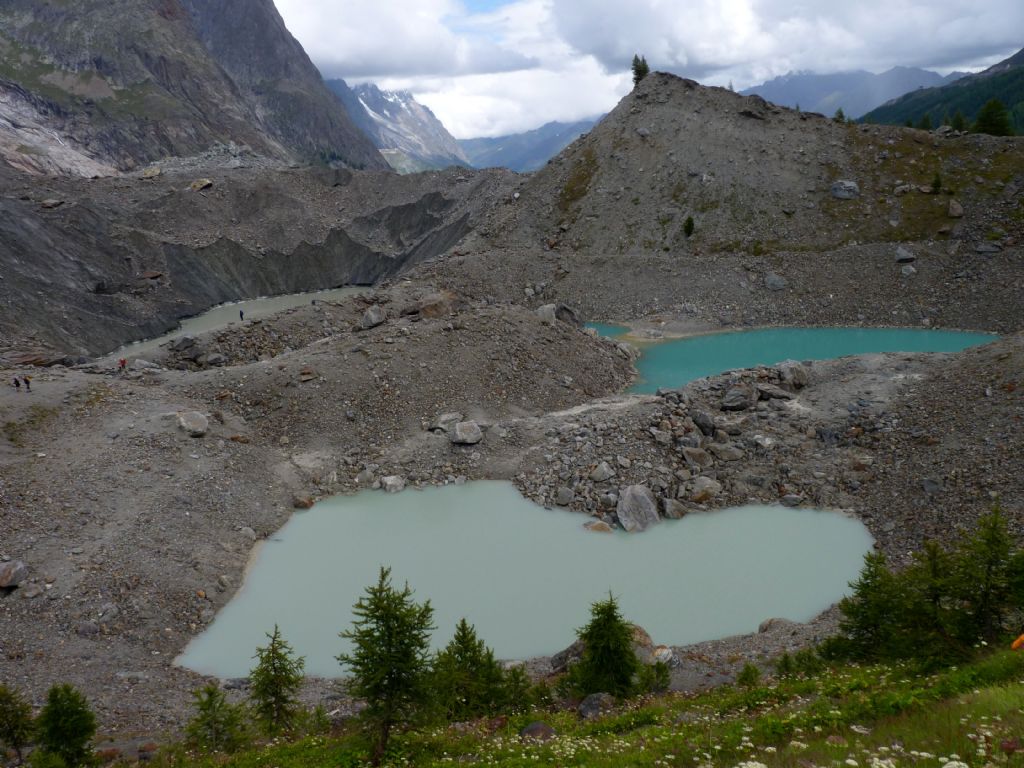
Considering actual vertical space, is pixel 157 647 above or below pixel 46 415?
below

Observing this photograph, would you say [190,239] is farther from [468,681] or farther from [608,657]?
[608,657]

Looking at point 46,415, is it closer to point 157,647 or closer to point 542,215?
point 157,647

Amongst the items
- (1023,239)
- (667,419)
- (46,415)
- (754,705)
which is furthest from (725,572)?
(1023,239)

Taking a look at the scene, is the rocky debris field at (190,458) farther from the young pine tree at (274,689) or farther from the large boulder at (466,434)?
the young pine tree at (274,689)

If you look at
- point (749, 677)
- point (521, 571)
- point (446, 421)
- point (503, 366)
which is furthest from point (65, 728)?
point (503, 366)

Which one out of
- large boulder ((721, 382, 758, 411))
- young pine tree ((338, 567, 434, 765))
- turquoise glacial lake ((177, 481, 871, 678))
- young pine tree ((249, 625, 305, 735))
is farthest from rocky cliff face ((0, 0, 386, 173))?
young pine tree ((338, 567, 434, 765))

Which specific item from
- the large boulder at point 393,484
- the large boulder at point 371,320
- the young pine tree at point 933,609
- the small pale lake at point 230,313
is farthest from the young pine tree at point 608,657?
the small pale lake at point 230,313
